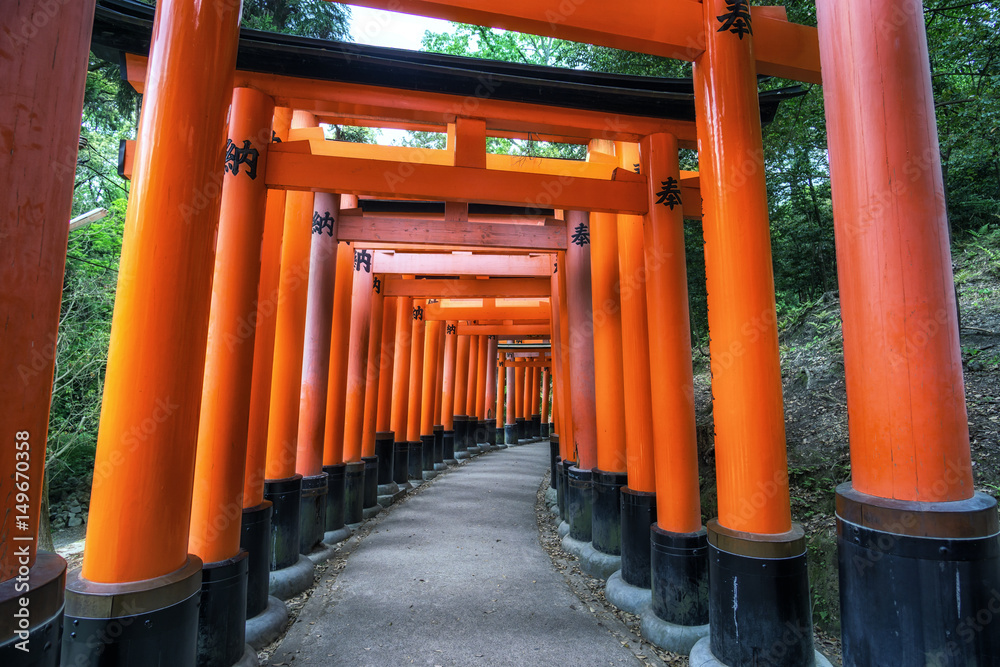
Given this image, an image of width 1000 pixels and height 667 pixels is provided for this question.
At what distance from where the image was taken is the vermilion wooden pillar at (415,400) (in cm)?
1246

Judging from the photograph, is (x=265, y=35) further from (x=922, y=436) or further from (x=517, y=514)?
(x=517, y=514)

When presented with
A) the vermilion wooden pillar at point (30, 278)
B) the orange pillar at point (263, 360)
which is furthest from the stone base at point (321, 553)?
the vermilion wooden pillar at point (30, 278)

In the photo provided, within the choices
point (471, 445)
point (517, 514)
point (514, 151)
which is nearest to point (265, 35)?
point (517, 514)

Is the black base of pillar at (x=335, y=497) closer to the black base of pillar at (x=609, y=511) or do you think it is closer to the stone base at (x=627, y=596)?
the black base of pillar at (x=609, y=511)

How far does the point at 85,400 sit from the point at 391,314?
18.7 ft

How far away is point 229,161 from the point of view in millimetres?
3973

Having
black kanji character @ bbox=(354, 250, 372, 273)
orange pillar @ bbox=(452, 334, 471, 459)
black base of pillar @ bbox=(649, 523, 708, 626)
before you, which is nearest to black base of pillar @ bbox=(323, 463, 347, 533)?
black kanji character @ bbox=(354, 250, 372, 273)

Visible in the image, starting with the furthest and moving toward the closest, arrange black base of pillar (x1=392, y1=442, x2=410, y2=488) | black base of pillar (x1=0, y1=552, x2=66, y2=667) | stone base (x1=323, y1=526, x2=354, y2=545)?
black base of pillar (x1=392, y1=442, x2=410, y2=488) → stone base (x1=323, y1=526, x2=354, y2=545) → black base of pillar (x1=0, y1=552, x2=66, y2=667)

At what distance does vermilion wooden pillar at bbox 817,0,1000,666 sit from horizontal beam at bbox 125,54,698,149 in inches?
96.3

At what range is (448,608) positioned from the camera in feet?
15.1

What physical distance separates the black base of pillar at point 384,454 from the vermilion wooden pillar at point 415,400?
56.8 inches

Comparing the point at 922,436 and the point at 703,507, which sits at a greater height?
the point at 922,436

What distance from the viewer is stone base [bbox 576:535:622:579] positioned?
549 centimetres

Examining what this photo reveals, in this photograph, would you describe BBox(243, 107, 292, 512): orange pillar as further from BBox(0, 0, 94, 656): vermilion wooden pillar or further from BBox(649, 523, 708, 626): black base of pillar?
BBox(649, 523, 708, 626): black base of pillar
